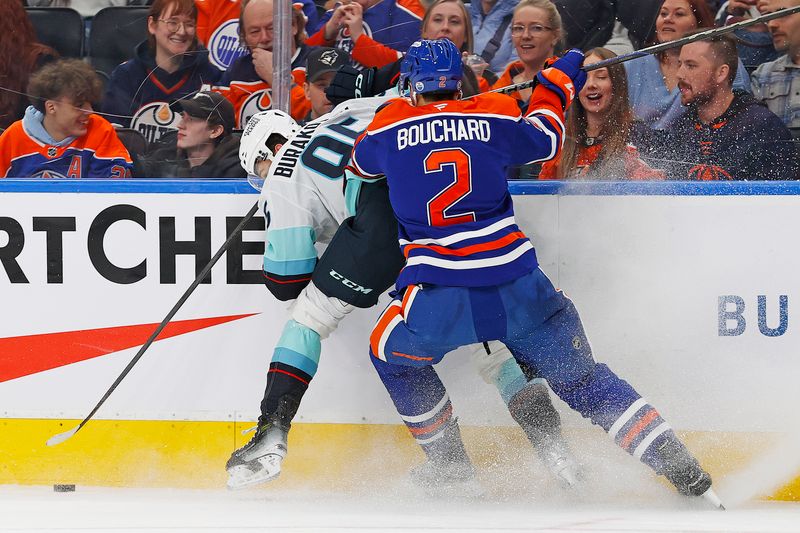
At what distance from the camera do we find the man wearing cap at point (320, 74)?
10.9ft

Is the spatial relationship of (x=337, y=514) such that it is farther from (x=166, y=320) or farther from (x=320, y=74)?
(x=320, y=74)

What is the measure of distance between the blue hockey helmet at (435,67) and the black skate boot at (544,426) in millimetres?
880

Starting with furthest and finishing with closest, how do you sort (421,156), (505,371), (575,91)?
(505,371) → (575,91) → (421,156)

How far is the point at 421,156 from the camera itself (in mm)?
2725

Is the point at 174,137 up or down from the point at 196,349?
up

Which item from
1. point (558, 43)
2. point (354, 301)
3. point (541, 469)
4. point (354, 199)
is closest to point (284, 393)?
point (354, 301)

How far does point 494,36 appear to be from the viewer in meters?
3.25

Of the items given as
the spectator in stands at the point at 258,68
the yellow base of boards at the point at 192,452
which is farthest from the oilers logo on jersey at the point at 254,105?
the yellow base of boards at the point at 192,452

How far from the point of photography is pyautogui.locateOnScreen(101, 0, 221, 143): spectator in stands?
10.9 feet

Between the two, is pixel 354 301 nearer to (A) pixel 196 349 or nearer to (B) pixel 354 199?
(B) pixel 354 199

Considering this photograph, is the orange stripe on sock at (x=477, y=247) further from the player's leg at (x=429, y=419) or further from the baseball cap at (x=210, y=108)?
the baseball cap at (x=210, y=108)

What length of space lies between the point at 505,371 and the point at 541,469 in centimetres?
30

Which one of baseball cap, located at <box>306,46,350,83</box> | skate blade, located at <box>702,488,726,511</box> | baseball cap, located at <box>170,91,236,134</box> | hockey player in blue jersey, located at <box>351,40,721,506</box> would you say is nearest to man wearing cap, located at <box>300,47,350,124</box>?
baseball cap, located at <box>306,46,350,83</box>

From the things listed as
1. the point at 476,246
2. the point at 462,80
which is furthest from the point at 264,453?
the point at 462,80
